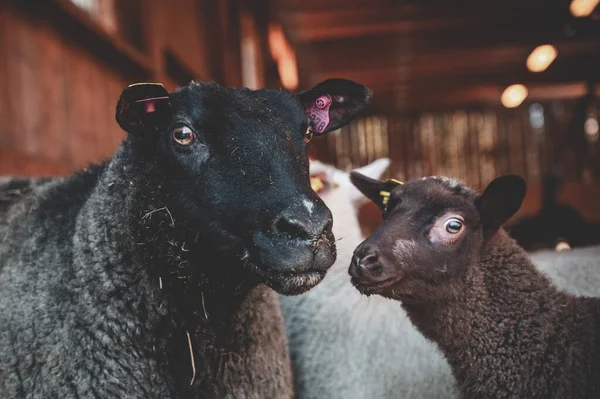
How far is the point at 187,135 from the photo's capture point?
9.06 ft

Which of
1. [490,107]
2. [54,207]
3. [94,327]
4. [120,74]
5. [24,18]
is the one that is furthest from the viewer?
[490,107]

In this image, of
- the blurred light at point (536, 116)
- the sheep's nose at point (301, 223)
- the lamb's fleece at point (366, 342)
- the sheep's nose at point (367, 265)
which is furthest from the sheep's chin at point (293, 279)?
the blurred light at point (536, 116)

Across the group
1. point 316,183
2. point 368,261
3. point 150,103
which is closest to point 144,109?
point 150,103

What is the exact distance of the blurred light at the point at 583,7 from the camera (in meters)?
5.69

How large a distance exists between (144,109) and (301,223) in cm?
89

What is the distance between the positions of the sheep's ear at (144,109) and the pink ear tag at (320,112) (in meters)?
0.70

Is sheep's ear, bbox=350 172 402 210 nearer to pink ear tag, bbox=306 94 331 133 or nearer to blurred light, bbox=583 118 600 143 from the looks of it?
→ pink ear tag, bbox=306 94 331 133

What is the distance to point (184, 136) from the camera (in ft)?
9.05

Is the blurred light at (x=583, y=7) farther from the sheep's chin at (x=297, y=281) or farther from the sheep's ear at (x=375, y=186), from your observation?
the sheep's chin at (x=297, y=281)

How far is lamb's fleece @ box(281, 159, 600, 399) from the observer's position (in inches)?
142

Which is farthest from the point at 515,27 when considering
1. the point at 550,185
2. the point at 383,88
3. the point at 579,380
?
the point at 579,380

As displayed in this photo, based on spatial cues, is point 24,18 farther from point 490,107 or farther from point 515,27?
point 490,107

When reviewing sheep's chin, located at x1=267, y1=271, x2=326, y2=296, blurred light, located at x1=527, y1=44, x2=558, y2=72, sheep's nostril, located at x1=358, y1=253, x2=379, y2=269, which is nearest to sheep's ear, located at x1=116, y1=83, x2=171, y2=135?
sheep's chin, located at x1=267, y1=271, x2=326, y2=296

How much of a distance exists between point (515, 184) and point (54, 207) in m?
2.03
